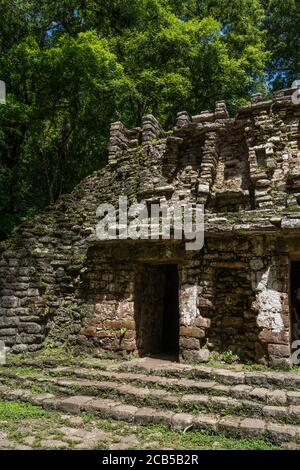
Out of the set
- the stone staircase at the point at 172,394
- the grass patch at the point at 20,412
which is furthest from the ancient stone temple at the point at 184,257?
the grass patch at the point at 20,412

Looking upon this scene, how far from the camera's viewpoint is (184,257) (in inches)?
292

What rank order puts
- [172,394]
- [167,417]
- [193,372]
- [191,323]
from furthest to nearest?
[191,323]
[193,372]
[172,394]
[167,417]

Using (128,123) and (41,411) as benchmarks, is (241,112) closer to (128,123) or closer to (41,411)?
(41,411)

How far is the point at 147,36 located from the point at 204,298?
1283 cm

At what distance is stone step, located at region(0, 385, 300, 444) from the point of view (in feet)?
15.4

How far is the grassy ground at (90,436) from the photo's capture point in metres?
4.63

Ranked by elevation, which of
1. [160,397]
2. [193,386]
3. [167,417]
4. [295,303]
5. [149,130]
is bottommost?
[167,417]

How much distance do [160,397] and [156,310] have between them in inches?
128

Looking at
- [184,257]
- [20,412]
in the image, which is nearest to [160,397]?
[20,412]

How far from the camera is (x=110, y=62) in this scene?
14102 mm

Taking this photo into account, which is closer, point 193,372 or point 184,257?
point 193,372

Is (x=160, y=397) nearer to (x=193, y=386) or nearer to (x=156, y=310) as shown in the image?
(x=193, y=386)
